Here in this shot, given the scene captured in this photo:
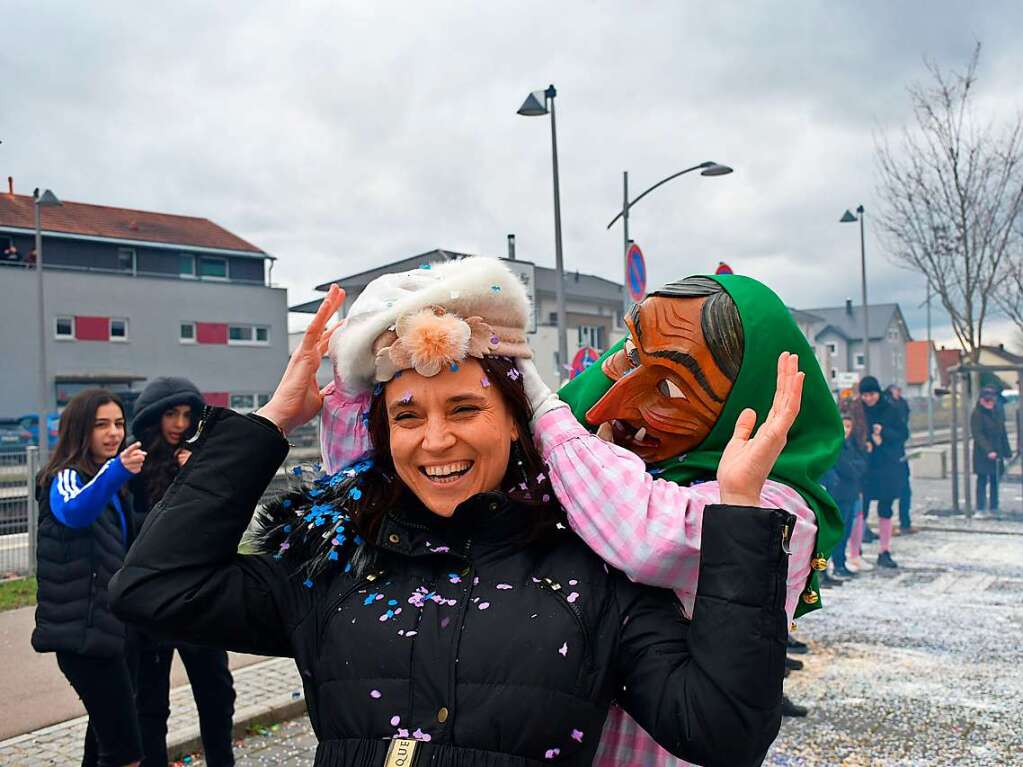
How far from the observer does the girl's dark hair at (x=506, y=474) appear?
68.7 inches

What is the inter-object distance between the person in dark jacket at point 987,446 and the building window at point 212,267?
105ft

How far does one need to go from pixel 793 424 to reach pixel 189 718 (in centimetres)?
439

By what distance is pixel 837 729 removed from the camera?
4.96 m

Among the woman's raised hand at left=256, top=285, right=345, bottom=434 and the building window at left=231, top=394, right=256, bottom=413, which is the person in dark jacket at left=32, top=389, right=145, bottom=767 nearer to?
the woman's raised hand at left=256, top=285, right=345, bottom=434

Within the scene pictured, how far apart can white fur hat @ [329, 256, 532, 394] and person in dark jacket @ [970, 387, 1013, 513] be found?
13.4 metres

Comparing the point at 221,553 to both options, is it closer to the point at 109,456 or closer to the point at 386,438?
the point at 386,438

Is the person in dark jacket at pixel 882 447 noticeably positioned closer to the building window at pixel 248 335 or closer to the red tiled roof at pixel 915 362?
the building window at pixel 248 335

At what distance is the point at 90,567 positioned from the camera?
12.9 ft

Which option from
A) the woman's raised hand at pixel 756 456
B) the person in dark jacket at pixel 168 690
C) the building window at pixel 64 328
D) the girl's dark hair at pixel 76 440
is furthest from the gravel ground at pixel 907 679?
the building window at pixel 64 328

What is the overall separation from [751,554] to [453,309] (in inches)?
28.1

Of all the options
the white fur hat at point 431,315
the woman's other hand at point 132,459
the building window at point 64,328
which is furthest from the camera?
the building window at point 64,328

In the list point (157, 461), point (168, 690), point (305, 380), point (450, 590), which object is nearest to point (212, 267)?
point (157, 461)

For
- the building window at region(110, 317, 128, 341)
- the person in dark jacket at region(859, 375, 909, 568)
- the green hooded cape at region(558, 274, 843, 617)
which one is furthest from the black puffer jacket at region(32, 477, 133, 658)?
the building window at region(110, 317, 128, 341)

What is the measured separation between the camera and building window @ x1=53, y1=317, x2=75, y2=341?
3291cm
